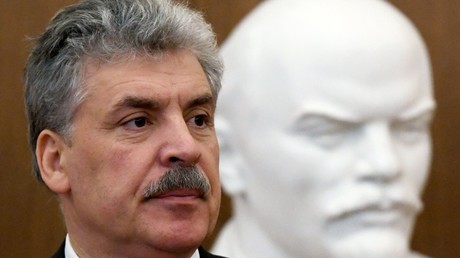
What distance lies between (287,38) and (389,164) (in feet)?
1.00

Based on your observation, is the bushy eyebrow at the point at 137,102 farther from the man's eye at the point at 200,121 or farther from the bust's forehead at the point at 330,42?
the bust's forehead at the point at 330,42

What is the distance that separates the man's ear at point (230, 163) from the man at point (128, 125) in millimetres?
904

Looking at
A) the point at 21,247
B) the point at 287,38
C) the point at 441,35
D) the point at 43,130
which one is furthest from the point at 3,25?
the point at 43,130

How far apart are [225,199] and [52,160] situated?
1469 mm

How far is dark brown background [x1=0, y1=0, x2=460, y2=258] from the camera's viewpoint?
9.02 feet

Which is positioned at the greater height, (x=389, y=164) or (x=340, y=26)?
(x=340, y=26)

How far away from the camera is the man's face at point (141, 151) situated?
131 cm

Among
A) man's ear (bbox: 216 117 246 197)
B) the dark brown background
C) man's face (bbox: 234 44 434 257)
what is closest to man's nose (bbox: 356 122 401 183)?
man's face (bbox: 234 44 434 257)

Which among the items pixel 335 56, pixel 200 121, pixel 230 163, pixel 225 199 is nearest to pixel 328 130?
pixel 335 56

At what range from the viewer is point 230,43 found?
235 centimetres

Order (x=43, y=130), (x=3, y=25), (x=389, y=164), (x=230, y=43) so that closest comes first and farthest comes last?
1. (x=43, y=130)
2. (x=389, y=164)
3. (x=230, y=43)
4. (x=3, y=25)

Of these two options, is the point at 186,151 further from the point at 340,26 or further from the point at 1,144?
the point at 1,144

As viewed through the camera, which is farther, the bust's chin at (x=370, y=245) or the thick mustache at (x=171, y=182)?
the bust's chin at (x=370, y=245)

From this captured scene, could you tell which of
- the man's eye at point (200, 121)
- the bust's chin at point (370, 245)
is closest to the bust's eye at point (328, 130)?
the bust's chin at point (370, 245)
